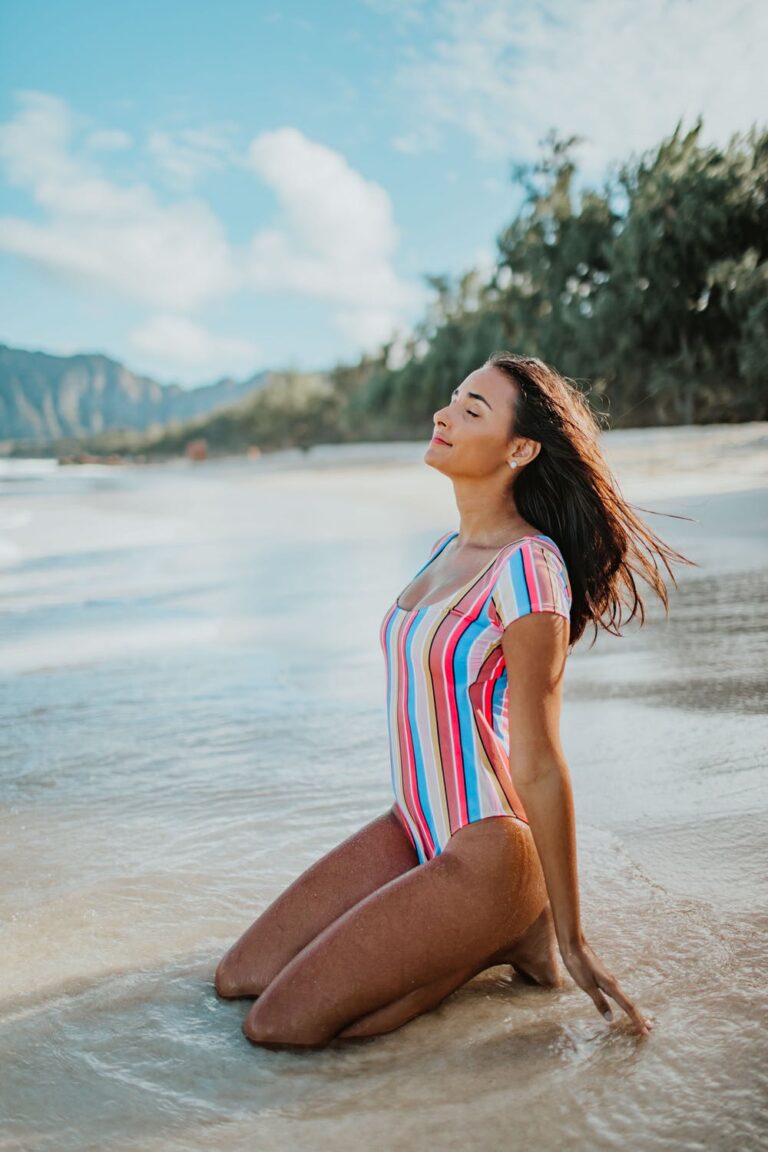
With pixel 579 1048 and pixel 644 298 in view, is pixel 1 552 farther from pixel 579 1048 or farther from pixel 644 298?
pixel 644 298

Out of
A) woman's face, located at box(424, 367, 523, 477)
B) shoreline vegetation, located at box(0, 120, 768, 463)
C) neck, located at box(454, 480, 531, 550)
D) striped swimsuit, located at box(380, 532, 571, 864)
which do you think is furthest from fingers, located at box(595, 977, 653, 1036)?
shoreline vegetation, located at box(0, 120, 768, 463)

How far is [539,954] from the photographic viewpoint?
2205mm

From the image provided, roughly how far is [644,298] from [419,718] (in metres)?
25.7

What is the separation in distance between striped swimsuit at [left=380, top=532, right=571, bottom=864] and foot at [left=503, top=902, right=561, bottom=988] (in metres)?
0.25

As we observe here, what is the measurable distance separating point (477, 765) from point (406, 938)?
35 centimetres

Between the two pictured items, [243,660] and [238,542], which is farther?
[238,542]

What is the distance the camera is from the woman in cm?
197

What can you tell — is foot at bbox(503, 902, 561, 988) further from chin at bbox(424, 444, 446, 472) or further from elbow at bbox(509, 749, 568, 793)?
chin at bbox(424, 444, 446, 472)

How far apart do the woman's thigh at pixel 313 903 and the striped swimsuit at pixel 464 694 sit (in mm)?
154

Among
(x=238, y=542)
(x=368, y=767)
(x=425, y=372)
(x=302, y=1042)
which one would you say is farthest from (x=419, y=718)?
(x=425, y=372)

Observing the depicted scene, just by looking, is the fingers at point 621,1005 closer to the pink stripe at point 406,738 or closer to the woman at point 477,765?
the woman at point 477,765

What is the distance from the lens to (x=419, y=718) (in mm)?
2156

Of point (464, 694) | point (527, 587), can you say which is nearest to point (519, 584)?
point (527, 587)

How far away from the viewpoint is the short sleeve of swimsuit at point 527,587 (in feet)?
6.47
